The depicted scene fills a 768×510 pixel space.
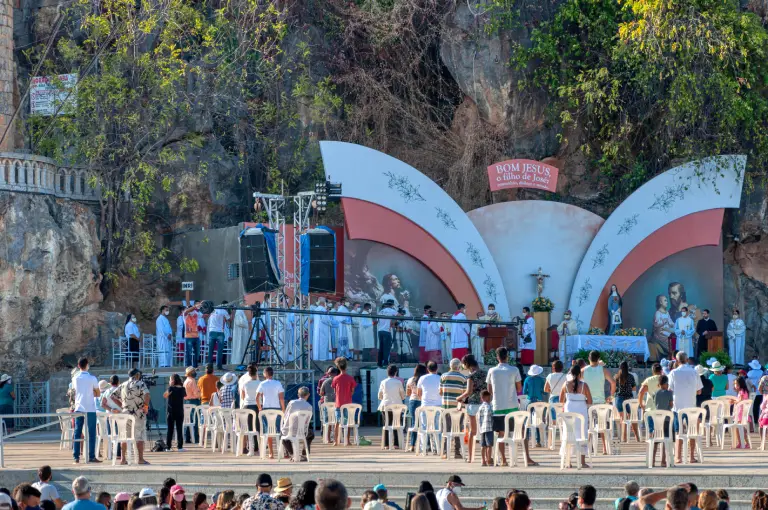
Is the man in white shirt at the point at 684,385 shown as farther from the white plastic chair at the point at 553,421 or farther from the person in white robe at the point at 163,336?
the person in white robe at the point at 163,336

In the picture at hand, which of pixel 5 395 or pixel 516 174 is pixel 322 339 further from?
pixel 5 395

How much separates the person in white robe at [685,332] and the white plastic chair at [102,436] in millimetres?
12582

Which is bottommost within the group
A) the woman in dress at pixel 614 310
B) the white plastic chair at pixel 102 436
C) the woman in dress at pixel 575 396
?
the white plastic chair at pixel 102 436

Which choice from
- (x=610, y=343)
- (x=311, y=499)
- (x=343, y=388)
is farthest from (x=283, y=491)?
(x=610, y=343)

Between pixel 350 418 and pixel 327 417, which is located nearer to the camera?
pixel 350 418

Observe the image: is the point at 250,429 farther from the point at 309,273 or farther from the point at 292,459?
the point at 309,273

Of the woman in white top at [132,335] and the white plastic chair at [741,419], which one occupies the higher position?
the woman in white top at [132,335]

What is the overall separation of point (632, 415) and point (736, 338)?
368 inches

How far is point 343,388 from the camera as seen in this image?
1627 cm

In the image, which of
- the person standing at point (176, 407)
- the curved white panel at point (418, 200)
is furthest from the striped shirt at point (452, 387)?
the curved white panel at point (418, 200)

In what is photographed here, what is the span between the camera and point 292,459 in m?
14.6

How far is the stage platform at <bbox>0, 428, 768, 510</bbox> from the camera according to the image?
1230cm

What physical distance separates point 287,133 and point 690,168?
8.66 metres

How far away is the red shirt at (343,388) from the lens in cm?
1620
